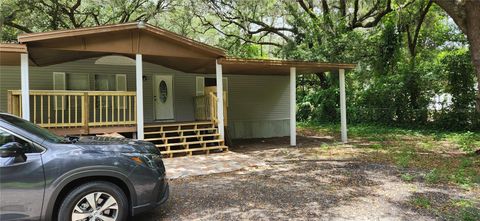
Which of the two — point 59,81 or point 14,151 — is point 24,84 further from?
point 14,151

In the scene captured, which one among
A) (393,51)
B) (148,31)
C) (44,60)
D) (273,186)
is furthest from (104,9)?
(273,186)

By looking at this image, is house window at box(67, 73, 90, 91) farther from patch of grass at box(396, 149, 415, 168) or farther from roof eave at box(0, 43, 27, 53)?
patch of grass at box(396, 149, 415, 168)

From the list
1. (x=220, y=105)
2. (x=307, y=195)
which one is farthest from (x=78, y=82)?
(x=307, y=195)

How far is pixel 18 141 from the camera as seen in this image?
3217 mm

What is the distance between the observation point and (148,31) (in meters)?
8.44

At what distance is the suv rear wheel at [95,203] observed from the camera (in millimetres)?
3336

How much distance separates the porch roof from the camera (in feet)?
24.7

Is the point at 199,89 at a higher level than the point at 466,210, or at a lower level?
higher

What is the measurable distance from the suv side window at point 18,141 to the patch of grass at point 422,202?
186 inches

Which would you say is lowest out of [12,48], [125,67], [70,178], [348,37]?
[70,178]

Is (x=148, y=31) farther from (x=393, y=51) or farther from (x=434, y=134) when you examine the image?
(x=393, y=51)

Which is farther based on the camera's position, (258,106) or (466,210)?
(258,106)

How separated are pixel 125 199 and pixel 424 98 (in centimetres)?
1464

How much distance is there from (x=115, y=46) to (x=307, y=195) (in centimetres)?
589
